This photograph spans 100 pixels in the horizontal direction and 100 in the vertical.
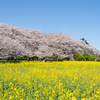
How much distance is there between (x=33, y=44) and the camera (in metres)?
40.9

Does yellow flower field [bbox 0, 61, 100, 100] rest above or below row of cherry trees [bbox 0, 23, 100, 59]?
below

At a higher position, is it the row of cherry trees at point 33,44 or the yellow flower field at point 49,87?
the row of cherry trees at point 33,44

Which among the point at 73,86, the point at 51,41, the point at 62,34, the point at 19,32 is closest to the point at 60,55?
the point at 51,41

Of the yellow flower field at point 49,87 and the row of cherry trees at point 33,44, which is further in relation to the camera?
the row of cherry trees at point 33,44

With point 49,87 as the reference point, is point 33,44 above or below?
above

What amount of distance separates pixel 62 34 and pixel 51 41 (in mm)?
7684

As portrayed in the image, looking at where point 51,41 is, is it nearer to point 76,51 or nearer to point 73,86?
point 76,51

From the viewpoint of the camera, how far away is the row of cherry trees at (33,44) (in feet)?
86.3

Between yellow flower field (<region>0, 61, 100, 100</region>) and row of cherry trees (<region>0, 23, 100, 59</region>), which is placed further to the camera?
row of cherry trees (<region>0, 23, 100, 59</region>)

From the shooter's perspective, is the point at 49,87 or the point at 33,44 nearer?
the point at 49,87

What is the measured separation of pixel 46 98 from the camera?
5789 mm

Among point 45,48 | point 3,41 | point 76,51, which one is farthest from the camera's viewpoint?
point 76,51

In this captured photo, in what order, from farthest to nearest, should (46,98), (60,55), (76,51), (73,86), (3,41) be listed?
(76,51) < (60,55) < (3,41) < (73,86) < (46,98)

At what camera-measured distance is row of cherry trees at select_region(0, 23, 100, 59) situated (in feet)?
86.3
